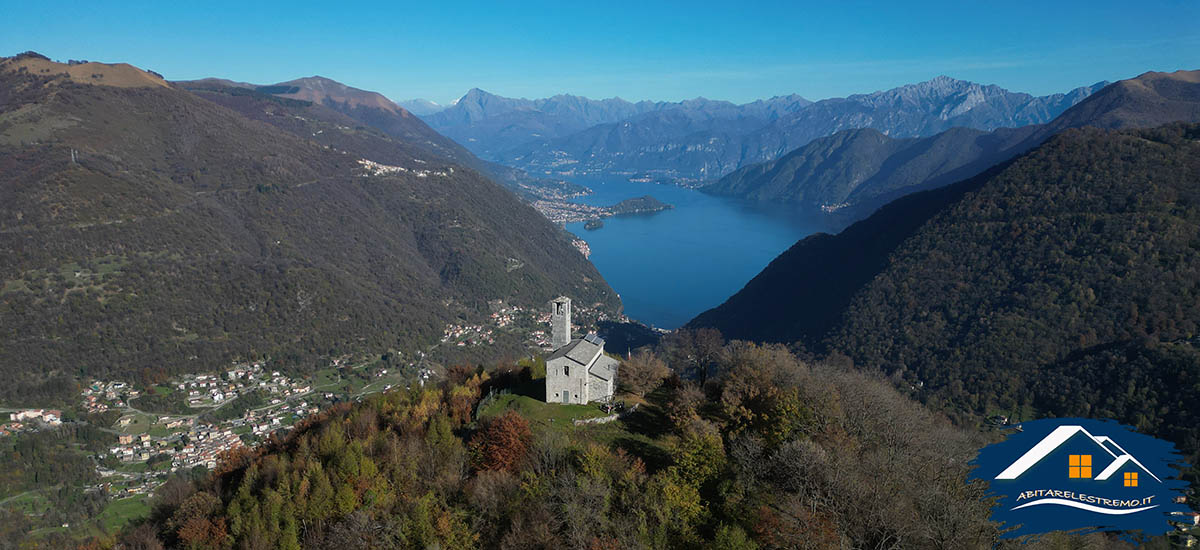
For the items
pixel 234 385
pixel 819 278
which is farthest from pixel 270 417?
pixel 819 278

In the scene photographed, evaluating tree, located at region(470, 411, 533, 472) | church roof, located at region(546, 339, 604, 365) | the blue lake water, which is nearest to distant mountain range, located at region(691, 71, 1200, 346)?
the blue lake water

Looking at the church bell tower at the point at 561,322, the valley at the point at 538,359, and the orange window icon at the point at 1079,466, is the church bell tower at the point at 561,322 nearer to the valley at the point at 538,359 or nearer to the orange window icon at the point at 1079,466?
the valley at the point at 538,359

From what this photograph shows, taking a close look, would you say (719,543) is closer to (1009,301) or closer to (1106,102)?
(1009,301)

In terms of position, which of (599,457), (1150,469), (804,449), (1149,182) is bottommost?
(599,457)

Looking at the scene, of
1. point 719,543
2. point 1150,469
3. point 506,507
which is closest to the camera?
point 1150,469

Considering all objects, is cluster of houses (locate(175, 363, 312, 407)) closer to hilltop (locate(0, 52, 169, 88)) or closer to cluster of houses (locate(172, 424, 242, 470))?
cluster of houses (locate(172, 424, 242, 470))

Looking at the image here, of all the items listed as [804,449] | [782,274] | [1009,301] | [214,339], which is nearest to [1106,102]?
[782,274]

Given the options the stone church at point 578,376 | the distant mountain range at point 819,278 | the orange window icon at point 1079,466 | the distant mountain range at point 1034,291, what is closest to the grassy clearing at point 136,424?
the stone church at point 578,376
